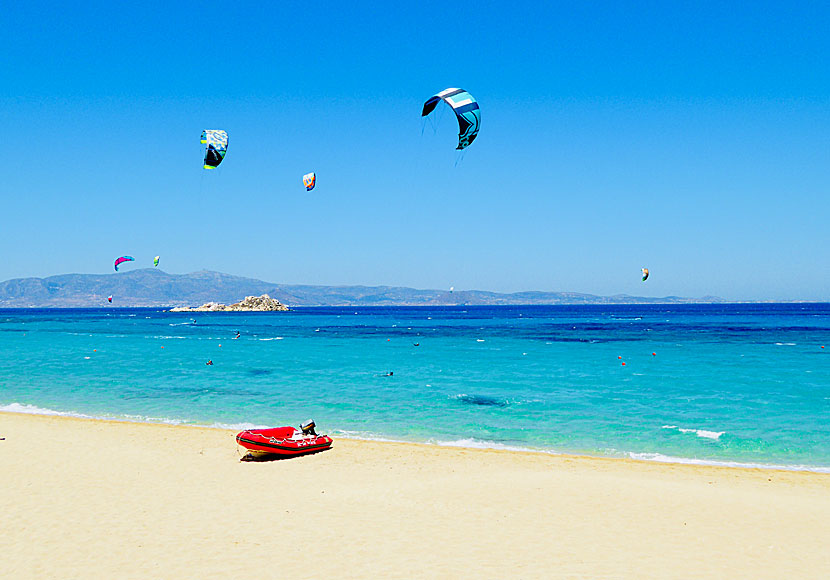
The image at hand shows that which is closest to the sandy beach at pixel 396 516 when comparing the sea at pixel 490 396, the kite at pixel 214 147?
the sea at pixel 490 396

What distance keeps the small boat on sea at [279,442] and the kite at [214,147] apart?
588 inches

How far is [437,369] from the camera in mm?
36562

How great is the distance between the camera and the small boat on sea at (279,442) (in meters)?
14.6

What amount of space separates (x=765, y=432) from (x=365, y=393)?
1606 centimetres

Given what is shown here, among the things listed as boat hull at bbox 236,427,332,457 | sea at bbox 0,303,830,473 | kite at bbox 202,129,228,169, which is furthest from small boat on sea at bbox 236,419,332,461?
kite at bbox 202,129,228,169

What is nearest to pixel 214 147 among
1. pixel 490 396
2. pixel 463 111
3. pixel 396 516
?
pixel 463 111

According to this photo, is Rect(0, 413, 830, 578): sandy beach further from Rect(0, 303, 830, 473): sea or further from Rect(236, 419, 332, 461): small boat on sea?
Rect(0, 303, 830, 473): sea

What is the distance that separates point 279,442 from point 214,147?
649 inches

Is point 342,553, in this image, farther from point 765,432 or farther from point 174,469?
point 765,432

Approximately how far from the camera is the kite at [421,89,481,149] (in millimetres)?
17562

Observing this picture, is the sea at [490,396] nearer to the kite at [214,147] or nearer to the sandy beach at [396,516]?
the sandy beach at [396,516]

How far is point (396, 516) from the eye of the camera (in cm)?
1029

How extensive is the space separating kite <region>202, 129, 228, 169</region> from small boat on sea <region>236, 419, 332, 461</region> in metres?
14.9

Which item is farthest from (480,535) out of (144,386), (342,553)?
(144,386)
